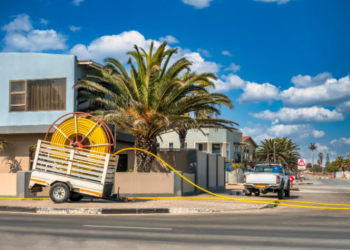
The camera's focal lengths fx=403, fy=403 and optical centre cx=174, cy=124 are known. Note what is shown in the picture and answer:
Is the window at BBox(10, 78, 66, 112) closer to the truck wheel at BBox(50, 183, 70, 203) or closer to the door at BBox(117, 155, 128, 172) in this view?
the door at BBox(117, 155, 128, 172)

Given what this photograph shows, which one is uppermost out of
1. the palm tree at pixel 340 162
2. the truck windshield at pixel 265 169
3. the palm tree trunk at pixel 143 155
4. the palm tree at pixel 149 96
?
the palm tree at pixel 149 96

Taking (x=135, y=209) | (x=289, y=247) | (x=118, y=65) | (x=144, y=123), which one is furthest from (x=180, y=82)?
(x=289, y=247)

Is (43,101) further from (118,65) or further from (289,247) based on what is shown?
(289,247)

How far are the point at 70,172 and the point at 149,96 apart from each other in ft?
18.1

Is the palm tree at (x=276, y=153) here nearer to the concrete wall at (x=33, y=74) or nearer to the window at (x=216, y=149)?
the window at (x=216, y=149)

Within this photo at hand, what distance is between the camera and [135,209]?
13.2 m

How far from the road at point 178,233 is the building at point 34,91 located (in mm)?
11220

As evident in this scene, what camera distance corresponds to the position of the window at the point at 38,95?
70.5 ft

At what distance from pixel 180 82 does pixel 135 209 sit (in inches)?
242

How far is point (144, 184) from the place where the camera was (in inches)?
730

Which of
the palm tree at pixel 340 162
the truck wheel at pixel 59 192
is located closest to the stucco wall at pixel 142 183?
the truck wheel at pixel 59 192

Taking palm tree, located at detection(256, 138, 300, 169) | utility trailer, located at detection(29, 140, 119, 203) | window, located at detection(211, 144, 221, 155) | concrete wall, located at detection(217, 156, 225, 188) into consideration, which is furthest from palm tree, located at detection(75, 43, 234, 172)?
palm tree, located at detection(256, 138, 300, 169)

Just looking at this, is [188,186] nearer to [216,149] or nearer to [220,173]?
[220,173]

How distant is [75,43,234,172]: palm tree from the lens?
1841 cm
